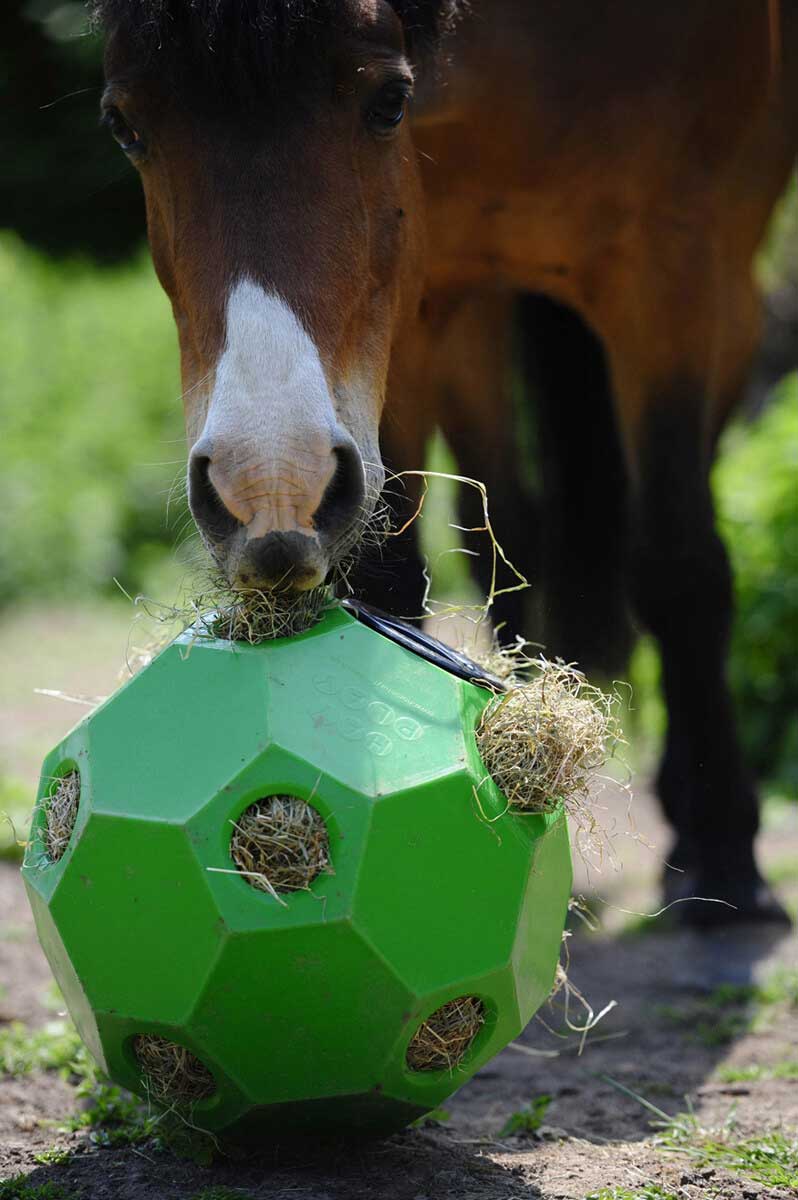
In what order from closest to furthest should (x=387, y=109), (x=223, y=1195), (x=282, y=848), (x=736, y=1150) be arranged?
(x=282, y=848)
(x=223, y=1195)
(x=736, y=1150)
(x=387, y=109)

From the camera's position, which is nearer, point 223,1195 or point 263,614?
point 223,1195

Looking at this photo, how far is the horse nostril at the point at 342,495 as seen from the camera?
7.77 feet

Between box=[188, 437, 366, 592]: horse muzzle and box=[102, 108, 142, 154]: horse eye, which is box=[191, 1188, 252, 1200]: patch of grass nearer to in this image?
box=[188, 437, 366, 592]: horse muzzle

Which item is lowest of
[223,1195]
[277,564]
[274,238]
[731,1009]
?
[731,1009]

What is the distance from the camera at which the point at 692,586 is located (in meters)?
4.27

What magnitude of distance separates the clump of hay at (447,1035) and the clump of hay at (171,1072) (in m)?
0.34

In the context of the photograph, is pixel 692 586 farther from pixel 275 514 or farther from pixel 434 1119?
pixel 275 514

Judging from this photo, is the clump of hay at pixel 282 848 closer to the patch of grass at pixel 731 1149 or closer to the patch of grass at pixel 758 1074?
the patch of grass at pixel 731 1149

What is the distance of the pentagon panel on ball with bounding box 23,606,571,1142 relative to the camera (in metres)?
1.99

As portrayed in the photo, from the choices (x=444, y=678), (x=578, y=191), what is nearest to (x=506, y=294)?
(x=578, y=191)

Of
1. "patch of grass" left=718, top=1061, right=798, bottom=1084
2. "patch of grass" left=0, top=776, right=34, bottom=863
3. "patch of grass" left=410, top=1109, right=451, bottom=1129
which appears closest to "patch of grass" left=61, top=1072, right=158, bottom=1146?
"patch of grass" left=410, top=1109, right=451, bottom=1129

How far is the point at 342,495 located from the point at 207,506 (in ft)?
0.80

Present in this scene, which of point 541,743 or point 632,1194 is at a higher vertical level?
point 541,743

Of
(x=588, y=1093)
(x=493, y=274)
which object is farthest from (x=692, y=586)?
(x=588, y=1093)
